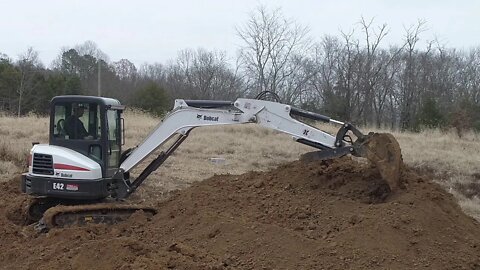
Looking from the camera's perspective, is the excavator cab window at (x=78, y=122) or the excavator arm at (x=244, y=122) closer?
the excavator arm at (x=244, y=122)

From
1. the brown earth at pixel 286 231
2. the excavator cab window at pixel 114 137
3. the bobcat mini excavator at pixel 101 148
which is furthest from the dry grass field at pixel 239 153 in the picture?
the brown earth at pixel 286 231

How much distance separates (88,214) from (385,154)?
464cm

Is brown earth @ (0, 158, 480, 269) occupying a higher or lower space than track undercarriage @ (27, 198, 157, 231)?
higher

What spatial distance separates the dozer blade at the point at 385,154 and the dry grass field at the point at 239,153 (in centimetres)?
647

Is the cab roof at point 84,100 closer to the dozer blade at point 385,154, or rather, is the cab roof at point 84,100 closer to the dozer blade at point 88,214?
the dozer blade at point 88,214

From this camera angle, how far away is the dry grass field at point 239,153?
15539 millimetres

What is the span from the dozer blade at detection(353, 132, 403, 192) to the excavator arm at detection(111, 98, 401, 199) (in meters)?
0.01

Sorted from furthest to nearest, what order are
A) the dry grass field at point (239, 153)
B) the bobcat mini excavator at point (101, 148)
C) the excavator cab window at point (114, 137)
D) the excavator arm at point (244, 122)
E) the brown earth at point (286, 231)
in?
the dry grass field at point (239, 153), the excavator cab window at point (114, 137), the bobcat mini excavator at point (101, 148), the excavator arm at point (244, 122), the brown earth at point (286, 231)

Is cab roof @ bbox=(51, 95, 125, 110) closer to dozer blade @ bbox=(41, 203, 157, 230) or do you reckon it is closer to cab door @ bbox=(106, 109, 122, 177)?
cab door @ bbox=(106, 109, 122, 177)

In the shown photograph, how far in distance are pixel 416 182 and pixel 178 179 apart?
8.36m

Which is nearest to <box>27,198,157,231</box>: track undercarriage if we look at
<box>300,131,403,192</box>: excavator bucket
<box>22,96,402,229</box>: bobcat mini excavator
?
<box>22,96,402,229</box>: bobcat mini excavator

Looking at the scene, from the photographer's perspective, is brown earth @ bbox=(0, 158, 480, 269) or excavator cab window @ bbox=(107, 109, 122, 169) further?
excavator cab window @ bbox=(107, 109, 122, 169)

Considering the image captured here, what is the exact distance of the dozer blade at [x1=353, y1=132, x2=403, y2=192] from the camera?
7484 millimetres

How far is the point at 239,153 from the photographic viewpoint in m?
19.9
